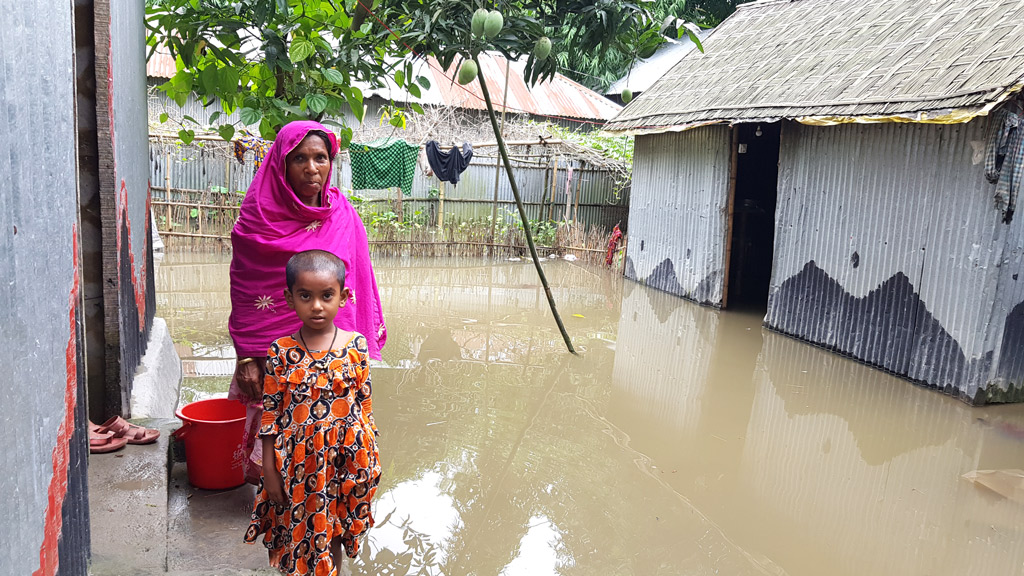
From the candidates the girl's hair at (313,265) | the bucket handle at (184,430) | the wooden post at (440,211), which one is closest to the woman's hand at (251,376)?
the bucket handle at (184,430)

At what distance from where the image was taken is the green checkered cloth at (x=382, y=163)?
1284 cm

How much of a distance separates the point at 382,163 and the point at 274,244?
10.3 meters

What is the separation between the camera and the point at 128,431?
11.7 ft

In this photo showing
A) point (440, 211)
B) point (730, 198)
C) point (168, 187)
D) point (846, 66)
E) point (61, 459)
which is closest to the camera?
point (61, 459)

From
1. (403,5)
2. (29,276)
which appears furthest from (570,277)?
(29,276)

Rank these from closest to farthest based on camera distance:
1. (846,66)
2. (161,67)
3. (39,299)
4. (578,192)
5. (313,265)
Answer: (39,299)
(313,265)
(846,66)
(578,192)
(161,67)

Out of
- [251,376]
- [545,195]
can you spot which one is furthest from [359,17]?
[545,195]

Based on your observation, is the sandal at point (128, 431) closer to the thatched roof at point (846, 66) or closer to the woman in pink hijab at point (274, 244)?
the woman in pink hijab at point (274, 244)

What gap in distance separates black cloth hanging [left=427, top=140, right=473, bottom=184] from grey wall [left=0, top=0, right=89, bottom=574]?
10.8 meters

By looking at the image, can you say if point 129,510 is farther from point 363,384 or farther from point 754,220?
point 754,220

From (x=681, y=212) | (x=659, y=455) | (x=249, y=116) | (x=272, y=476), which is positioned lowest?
(x=659, y=455)

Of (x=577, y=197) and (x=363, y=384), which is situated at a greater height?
(x=577, y=197)

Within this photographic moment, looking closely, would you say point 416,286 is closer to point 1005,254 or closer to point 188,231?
point 188,231

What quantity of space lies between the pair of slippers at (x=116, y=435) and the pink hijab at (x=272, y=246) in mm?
910
